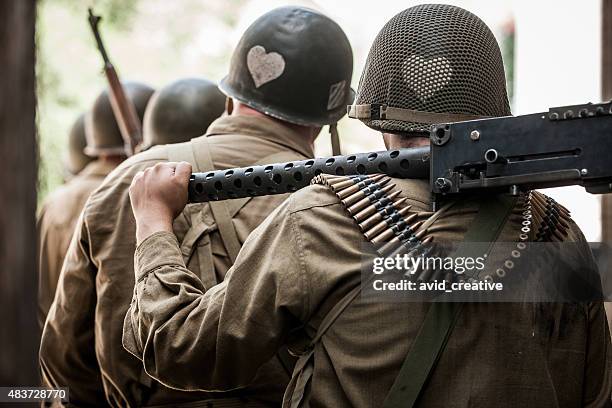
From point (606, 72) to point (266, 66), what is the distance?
3.99 m

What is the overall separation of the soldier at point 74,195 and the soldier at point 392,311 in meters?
3.54

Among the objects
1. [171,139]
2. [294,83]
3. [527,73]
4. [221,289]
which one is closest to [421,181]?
[221,289]

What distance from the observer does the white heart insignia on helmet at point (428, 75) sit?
3.03 m

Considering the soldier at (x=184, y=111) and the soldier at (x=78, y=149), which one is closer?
the soldier at (x=184, y=111)

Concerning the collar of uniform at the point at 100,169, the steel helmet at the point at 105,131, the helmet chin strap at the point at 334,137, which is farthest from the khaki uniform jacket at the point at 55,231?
the helmet chin strap at the point at 334,137

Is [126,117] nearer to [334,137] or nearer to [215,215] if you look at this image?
[334,137]

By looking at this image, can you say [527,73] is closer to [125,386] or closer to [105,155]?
[105,155]

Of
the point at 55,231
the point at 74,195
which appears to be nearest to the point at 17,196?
the point at 55,231

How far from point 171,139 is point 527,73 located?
436 centimetres

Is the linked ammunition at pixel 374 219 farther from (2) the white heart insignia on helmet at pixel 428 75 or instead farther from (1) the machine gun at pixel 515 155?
(2) the white heart insignia on helmet at pixel 428 75

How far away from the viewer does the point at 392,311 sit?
9.35 ft

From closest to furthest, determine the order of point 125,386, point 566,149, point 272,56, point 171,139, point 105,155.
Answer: point 566,149 < point 125,386 < point 272,56 < point 171,139 < point 105,155

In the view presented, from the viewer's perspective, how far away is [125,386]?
4121mm

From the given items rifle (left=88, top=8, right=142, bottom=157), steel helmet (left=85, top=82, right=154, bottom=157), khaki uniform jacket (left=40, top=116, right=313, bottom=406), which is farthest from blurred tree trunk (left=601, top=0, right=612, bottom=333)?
khaki uniform jacket (left=40, top=116, right=313, bottom=406)
